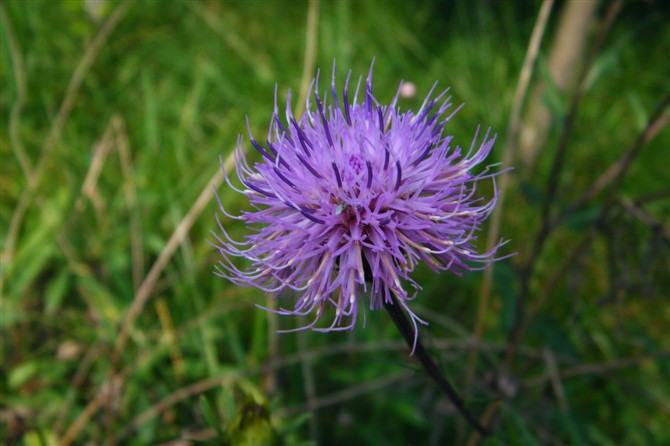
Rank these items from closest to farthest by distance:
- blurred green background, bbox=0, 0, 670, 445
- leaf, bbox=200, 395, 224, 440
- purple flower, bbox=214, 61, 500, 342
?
purple flower, bbox=214, 61, 500, 342 → leaf, bbox=200, 395, 224, 440 → blurred green background, bbox=0, 0, 670, 445

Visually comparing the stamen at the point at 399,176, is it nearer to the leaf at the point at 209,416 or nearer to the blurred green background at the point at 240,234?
the blurred green background at the point at 240,234

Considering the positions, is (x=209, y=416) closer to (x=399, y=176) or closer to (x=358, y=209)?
(x=358, y=209)

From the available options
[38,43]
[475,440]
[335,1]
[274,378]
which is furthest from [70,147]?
[475,440]

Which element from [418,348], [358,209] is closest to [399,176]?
[358,209]

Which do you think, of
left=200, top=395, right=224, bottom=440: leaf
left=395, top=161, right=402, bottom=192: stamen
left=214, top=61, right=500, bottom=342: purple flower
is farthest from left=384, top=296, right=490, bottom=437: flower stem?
left=200, top=395, right=224, bottom=440: leaf

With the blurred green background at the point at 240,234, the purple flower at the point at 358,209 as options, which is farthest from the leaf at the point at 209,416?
the purple flower at the point at 358,209

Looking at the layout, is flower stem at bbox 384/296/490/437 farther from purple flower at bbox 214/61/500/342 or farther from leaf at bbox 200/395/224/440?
leaf at bbox 200/395/224/440

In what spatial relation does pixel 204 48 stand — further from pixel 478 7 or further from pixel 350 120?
pixel 350 120
